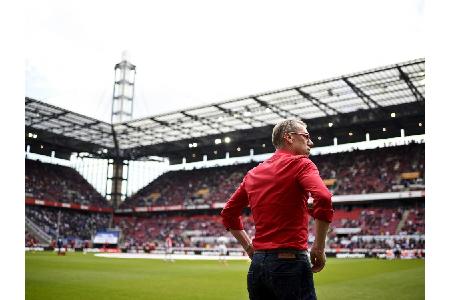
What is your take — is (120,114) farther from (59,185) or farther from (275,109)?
(275,109)

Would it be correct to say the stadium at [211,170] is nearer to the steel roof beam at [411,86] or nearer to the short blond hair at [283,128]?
the steel roof beam at [411,86]

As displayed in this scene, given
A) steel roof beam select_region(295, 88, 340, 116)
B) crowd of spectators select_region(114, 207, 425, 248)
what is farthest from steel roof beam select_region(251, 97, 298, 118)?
crowd of spectators select_region(114, 207, 425, 248)

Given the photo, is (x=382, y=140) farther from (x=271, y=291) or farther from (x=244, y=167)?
(x=271, y=291)

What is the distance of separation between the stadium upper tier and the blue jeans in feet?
136

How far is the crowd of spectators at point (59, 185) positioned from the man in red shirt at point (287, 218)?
2007 inches

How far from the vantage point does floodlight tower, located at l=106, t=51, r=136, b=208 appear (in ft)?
201

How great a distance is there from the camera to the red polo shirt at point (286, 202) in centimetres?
283

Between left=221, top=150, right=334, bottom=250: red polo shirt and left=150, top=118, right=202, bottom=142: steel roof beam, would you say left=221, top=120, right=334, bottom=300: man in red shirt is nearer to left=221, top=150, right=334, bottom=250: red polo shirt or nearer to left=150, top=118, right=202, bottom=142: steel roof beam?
left=221, top=150, right=334, bottom=250: red polo shirt

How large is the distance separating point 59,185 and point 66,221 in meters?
5.33

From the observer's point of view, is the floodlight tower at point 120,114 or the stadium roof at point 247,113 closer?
the stadium roof at point 247,113

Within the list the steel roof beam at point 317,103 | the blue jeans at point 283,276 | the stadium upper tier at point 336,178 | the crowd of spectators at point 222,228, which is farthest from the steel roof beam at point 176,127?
the blue jeans at point 283,276

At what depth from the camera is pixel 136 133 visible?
49.9m

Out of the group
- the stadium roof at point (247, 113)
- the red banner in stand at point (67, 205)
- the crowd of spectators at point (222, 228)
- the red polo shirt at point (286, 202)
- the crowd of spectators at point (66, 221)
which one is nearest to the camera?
the red polo shirt at point (286, 202)
